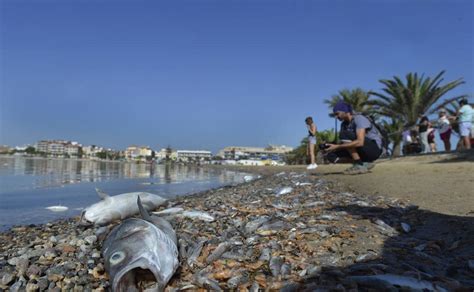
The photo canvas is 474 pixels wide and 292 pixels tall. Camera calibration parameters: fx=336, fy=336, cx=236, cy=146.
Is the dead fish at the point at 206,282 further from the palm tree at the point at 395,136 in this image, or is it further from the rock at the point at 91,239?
the palm tree at the point at 395,136

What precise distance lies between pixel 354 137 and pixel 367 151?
0.63 meters

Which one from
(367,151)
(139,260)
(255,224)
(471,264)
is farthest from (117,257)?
(367,151)

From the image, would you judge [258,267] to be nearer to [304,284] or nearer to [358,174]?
[304,284]

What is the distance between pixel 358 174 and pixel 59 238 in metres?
8.19

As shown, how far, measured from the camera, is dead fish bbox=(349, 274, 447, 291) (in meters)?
2.02

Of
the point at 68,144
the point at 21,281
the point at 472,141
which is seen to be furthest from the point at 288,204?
the point at 68,144

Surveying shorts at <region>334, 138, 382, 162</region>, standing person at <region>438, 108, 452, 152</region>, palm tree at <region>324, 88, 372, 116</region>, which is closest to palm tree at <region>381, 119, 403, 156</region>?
palm tree at <region>324, 88, 372, 116</region>

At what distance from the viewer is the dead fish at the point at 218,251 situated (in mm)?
2789

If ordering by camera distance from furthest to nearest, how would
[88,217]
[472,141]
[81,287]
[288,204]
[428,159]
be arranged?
1. [428,159]
2. [472,141]
3. [288,204]
4. [88,217]
5. [81,287]

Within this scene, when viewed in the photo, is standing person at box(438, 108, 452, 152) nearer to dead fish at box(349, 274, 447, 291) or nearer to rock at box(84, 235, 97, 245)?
dead fish at box(349, 274, 447, 291)

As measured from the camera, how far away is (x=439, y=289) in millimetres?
2010

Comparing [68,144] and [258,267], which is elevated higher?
[68,144]

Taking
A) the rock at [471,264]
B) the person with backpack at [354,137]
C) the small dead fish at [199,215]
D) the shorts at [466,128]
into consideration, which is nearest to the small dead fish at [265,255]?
the small dead fish at [199,215]

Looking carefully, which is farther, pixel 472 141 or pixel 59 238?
pixel 472 141
